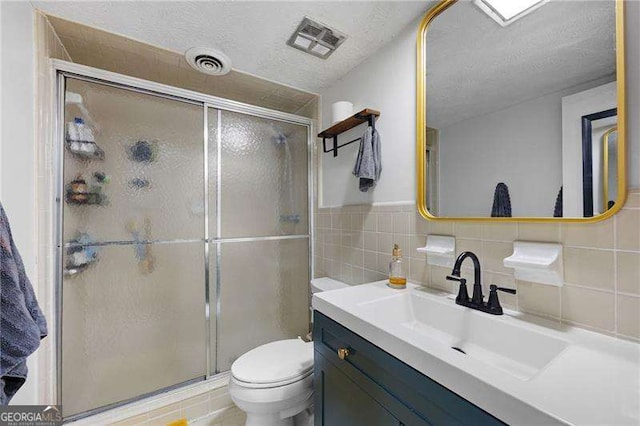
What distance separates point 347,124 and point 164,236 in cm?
129

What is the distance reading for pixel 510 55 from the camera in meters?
0.90

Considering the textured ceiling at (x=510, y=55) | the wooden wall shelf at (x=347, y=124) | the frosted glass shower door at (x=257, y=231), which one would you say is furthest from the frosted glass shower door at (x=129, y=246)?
the textured ceiling at (x=510, y=55)

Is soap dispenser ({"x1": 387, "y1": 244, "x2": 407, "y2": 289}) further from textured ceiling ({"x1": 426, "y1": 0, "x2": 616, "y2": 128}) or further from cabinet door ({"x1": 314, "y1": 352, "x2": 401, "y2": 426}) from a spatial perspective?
textured ceiling ({"x1": 426, "y1": 0, "x2": 616, "y2": 128})

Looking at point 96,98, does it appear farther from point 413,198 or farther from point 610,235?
point 610,235

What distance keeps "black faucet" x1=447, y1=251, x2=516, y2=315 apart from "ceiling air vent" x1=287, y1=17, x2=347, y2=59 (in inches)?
48.7

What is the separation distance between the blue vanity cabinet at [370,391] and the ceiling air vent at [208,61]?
4.90 ft

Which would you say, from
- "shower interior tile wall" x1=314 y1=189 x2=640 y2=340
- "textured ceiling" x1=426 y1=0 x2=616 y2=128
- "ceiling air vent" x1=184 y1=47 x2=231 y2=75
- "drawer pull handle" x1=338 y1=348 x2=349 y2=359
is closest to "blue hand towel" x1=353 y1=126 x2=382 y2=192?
"shower interior tile wall" x1=314 y1=189 x2=640 y2=340

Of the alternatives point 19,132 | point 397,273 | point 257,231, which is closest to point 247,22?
point 19,132

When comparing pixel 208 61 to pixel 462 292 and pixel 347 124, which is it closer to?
pixel 347 124

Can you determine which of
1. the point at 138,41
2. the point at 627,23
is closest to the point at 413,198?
the point at 627,23

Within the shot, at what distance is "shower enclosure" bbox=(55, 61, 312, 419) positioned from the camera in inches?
51.8

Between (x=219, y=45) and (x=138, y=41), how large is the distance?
0.43m

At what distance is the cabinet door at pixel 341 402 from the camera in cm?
74

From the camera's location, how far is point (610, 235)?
2.25ft
